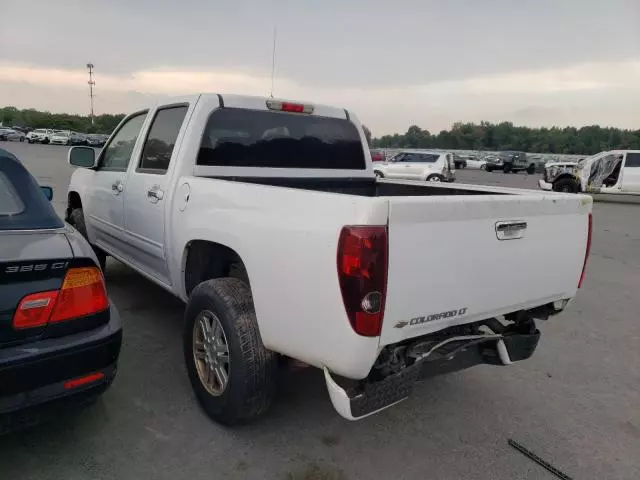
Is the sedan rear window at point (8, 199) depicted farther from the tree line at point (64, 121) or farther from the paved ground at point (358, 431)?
the tree line at point (64, 121)

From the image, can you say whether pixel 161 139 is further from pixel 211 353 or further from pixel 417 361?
pixel 417 361

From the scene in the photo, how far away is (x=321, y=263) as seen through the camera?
219 cm

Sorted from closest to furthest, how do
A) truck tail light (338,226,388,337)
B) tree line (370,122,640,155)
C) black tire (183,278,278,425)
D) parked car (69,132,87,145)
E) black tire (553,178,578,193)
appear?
truck tail light (338,226,388,337), black tire (183,278,278,425), black tire (553,178,578,193), parked car (69,132,87,145), tree line (370,122,640,155)

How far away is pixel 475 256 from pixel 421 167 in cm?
1967

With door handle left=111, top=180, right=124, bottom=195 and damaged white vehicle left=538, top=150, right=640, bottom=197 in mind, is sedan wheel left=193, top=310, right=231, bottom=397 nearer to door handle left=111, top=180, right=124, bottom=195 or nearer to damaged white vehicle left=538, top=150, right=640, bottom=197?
door handle left=111, top=180, right=124, bottom=195

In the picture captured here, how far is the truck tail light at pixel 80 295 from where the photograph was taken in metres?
2.25

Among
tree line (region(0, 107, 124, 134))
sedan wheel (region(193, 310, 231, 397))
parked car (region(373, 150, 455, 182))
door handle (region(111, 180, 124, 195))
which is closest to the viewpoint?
sedan wheel (region(193, 310, 231, 397))

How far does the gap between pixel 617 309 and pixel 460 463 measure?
3883mm

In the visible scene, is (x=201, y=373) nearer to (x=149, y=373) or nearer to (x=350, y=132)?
(x=149, y=373)

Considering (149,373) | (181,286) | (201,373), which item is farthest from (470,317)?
(149,373)

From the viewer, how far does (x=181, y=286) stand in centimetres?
351

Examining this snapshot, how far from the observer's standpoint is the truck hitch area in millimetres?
2301

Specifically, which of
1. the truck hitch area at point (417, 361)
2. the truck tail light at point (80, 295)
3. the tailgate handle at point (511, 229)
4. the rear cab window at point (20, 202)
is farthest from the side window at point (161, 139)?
the tailgate handle at point (511, 229)

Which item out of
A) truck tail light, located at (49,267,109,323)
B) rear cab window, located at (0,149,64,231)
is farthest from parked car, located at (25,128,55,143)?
truck tail light, located at (49,267,109,323)
